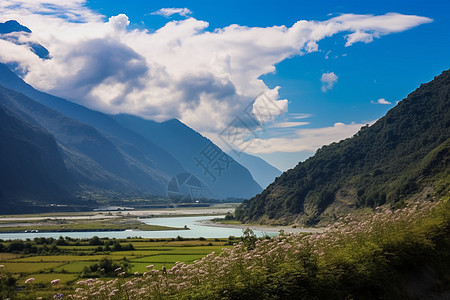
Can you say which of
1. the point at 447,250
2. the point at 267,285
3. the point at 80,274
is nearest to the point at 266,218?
the point at 80,274

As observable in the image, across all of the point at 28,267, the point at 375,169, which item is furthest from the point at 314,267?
the point at 375,169

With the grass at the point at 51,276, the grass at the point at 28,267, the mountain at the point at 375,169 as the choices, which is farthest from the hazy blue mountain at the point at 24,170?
the grass at the point at 51,276

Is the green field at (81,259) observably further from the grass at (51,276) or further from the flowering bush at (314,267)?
the flowering bush at (314,267)

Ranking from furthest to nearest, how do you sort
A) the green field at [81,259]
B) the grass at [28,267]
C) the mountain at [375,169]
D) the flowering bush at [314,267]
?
the mountain at [375,169]
the grass at [28,267]
the green field at [81,259]
the flowering bush at [314,267]

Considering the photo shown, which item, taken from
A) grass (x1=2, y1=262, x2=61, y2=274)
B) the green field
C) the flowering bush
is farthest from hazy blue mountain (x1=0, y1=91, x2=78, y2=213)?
the flowering bush

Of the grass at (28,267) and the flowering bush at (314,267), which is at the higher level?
the flowering bush at (314,267)

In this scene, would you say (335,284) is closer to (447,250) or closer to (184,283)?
(184,283)

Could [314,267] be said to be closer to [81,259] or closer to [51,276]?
[51,276]
